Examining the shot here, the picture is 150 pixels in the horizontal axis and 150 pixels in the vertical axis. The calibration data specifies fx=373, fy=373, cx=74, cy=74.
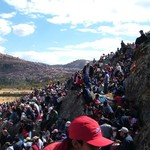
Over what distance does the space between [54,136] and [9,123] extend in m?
8.64

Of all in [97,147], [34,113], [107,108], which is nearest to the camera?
[97,147]

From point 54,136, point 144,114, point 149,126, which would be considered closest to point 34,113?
point 54,136

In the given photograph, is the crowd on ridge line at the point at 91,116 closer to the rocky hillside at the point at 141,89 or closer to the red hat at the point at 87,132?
the rocky hillside at the point at 141,89

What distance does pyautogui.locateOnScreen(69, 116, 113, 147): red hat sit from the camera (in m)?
3.18

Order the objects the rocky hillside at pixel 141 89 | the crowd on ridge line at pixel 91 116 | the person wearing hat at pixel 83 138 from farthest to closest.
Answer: the rocky hillside at pixel 141 89 < the crowd on ridge line at pixel 91 116 < the person wearing hat at pixel 83 138

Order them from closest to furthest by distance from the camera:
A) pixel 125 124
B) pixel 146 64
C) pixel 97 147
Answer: pixel 97 147, pixel 125 124, pixel 146 64

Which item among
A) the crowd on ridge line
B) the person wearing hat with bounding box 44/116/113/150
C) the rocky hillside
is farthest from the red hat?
the rocky hillside

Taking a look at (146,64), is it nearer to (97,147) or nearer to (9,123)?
(9,123)

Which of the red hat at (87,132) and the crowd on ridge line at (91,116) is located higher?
the red hat at (87,132)

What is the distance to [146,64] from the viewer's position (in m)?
17.5

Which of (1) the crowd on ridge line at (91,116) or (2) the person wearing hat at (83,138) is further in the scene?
(1) the crowd on ridge line at (91,116)

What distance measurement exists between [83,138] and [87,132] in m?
0.07

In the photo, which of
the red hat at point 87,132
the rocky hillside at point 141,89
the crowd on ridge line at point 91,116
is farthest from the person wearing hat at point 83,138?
the rocky hillside at point 141,89

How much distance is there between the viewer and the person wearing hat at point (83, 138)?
3.18 meters
